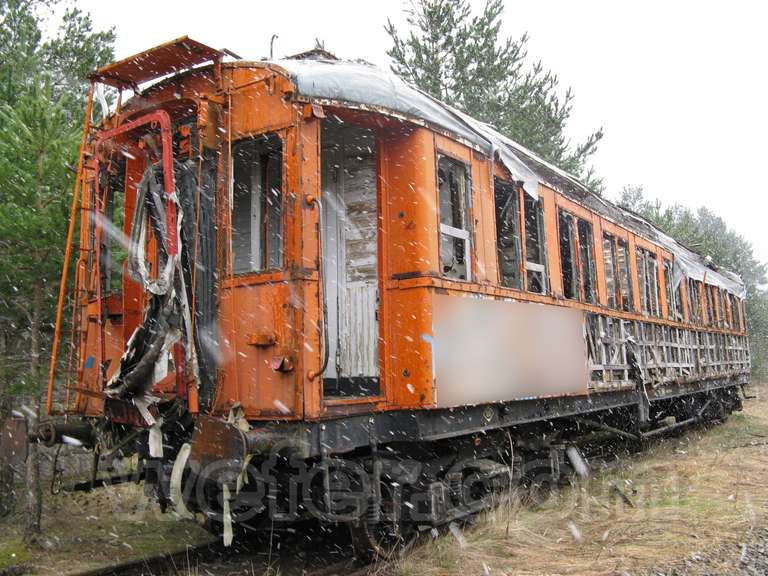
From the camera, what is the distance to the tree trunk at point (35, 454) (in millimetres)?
5637

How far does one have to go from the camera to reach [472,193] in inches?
214

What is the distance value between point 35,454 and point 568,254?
5377 millimetres

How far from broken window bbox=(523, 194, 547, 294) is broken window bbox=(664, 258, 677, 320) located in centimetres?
479

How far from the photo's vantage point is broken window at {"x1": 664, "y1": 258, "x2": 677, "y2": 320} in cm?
1061

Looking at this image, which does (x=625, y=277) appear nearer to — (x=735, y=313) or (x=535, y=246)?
(x=535, y=246)

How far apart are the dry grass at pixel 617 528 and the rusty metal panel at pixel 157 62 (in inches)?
143

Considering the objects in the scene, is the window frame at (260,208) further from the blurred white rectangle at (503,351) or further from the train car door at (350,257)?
the blurred white rectangle at (503,351)

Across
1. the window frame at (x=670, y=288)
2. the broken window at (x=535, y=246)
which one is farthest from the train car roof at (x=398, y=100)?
the window frame at (x=670, y=288)

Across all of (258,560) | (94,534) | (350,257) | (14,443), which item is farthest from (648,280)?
(14,443)

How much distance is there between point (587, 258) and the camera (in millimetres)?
7770

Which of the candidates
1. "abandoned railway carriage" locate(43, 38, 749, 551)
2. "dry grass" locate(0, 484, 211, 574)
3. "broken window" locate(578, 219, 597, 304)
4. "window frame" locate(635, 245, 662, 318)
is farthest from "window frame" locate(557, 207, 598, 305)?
"dry grass" locate(0, 484, 211, 574)

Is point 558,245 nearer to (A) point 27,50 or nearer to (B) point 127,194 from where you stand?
(B) point 127,194

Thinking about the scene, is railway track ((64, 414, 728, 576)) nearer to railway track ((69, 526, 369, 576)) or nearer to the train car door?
railway track ((69, 526, 369, 576))

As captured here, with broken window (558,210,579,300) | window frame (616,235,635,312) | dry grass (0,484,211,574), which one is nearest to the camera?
Result: dry grass (0,484,211,574)
